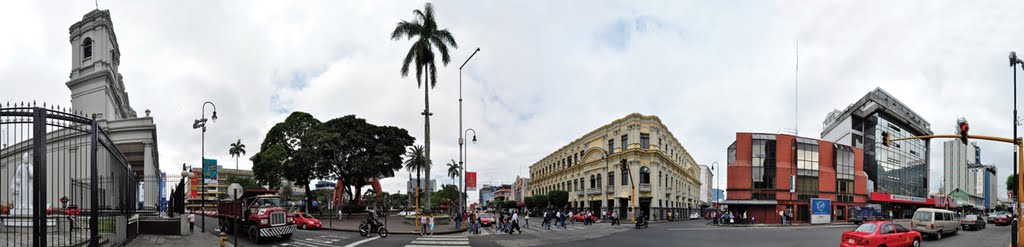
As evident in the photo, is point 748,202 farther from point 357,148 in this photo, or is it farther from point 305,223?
point 305,223

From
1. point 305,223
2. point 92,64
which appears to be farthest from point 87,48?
point 305,223

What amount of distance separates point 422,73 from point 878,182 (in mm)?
64315

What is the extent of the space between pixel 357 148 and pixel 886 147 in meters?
70.5

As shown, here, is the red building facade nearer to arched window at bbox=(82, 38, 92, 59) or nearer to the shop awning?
the shop awning

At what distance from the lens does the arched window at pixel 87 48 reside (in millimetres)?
51781

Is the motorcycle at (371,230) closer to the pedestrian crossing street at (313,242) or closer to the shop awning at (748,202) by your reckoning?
the pedestrian crossing street at (313,242)

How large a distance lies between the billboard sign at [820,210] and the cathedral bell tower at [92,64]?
66566mm

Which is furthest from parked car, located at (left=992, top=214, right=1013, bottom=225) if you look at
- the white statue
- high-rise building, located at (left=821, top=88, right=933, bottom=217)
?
the white statue

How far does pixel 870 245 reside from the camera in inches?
736

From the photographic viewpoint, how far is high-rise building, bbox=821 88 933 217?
242 ft

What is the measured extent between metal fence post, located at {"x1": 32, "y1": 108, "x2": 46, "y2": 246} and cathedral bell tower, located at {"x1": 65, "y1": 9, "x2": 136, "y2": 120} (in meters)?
49.8

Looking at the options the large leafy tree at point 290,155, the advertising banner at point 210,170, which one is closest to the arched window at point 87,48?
the large leafy tree at point 290,155

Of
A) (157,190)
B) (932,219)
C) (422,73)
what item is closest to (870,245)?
(932,219)

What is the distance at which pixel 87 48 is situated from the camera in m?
52.0
